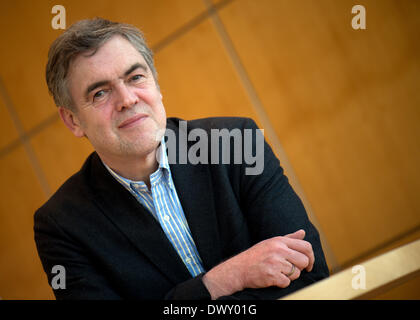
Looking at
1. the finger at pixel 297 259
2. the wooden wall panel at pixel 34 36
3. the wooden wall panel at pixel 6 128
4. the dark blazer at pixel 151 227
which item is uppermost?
the wooden wall panel at pixel 34 36

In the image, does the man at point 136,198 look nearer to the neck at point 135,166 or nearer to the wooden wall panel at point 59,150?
the neck at point 135,166

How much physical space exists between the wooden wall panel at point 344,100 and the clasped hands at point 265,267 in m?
1.27

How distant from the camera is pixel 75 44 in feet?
4.73

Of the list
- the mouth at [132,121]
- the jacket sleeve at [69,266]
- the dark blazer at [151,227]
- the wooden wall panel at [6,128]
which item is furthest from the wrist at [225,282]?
the wooden wall panel at [6,128]

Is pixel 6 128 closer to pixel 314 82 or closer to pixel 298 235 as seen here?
pixel 314 82

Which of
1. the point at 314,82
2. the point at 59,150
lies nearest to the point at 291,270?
the point at 314,82

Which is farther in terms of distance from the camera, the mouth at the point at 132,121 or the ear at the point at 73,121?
the ear at the point at 73,121

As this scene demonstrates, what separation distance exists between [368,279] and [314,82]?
179 cm

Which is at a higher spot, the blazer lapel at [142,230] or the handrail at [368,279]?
the blazer lapel at [142,230]

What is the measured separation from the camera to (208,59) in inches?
98.3

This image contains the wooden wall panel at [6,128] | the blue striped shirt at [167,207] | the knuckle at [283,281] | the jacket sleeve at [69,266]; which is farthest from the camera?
the wooden wall panel at [6,128]

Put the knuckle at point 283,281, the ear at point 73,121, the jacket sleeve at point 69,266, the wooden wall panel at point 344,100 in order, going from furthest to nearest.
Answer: the wooden wall panel at point 344,100 → the ear at point 73,121 → the jacket sleeve at point 69,266 → the knuckle at point 283,281

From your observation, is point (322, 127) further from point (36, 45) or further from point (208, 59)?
point (36, 45)

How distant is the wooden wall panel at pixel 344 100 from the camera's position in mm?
2400
